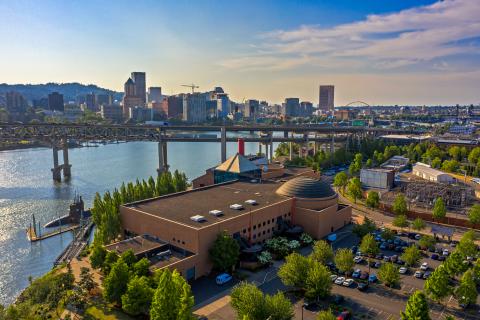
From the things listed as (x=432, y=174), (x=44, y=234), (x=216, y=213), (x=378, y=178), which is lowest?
(x=44, y=234)

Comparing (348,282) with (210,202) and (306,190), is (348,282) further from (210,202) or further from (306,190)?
(210,202)

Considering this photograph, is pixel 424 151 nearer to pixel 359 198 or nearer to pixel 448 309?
pixel 359 198

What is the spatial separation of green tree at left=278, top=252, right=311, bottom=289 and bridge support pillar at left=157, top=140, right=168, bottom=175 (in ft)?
166

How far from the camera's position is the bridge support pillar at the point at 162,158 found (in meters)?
71.4

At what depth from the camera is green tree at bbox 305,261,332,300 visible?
20844mm

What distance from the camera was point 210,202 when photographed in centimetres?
3209

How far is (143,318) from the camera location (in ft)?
65.7

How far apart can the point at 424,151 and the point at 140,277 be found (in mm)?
71981

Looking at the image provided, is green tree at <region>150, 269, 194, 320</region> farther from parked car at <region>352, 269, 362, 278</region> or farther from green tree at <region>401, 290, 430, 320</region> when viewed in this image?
parked car at <region>352, 269, 362, 278</region>

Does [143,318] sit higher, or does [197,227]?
[197,227]

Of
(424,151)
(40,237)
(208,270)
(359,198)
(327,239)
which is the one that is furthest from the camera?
(424,151)

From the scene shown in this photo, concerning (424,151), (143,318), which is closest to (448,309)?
(143,318)

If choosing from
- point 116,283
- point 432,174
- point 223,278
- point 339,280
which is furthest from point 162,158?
point 339,280

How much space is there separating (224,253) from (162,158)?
177 ft
